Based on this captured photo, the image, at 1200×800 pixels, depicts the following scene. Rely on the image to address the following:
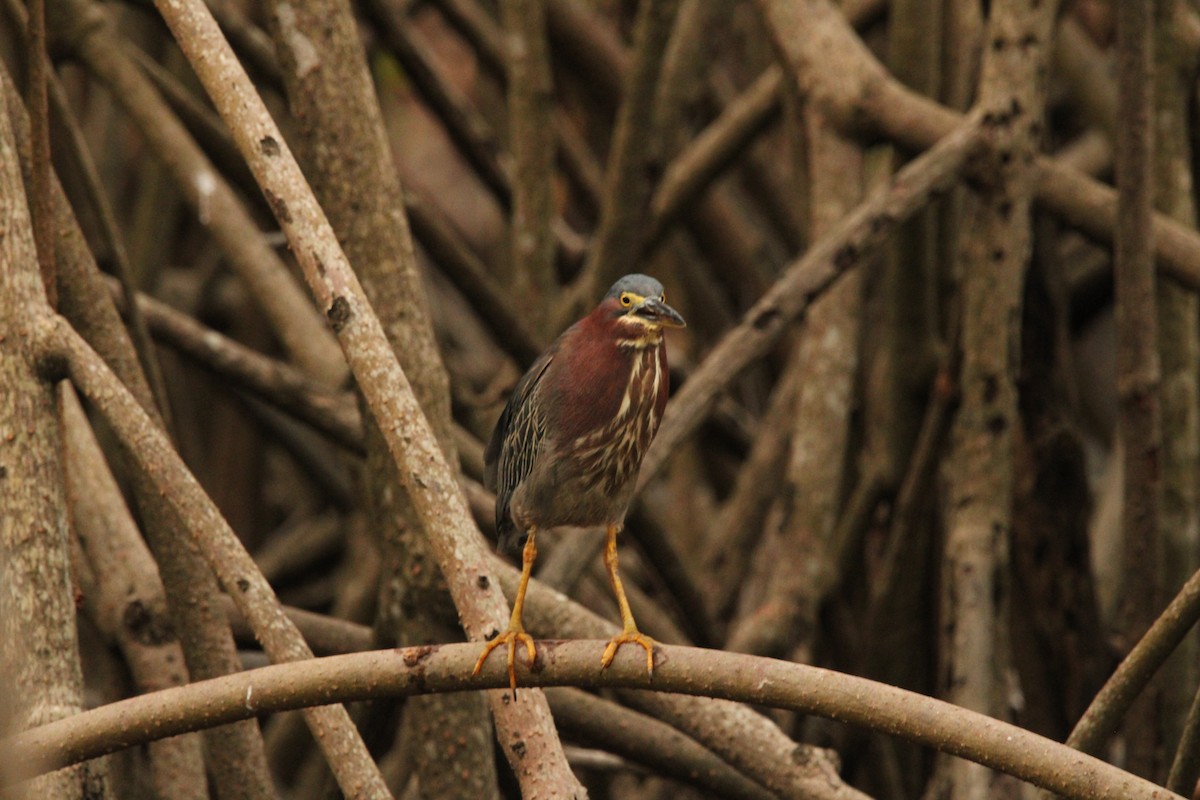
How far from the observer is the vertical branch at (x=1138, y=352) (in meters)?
3.80

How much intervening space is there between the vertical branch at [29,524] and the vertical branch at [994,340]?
2.18 metres

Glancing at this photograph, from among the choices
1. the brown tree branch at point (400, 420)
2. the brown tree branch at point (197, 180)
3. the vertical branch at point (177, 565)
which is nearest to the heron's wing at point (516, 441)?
the brown tree branch at point (400, 420)

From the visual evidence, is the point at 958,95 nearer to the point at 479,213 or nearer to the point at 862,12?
the point at 862,12

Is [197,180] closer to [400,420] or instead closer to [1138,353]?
[400,420]

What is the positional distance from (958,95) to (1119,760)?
2.37m

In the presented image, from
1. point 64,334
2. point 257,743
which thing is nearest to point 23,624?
point 64,334

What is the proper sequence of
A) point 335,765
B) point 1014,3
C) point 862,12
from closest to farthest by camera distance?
point 335,765
point 1014,3
point 862,12

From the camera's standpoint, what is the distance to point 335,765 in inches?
103

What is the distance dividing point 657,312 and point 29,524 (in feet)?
3.97

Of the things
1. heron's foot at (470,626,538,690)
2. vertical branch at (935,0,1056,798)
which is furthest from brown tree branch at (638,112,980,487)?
heron's foot at (470,626,538,690)

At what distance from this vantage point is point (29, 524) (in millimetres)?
2680

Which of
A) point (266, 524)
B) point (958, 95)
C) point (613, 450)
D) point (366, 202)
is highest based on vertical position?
point (958, 95)

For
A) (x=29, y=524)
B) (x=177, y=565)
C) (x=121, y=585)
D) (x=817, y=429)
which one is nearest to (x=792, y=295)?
(x=817, y=429)

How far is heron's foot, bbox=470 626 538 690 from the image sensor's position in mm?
2238
